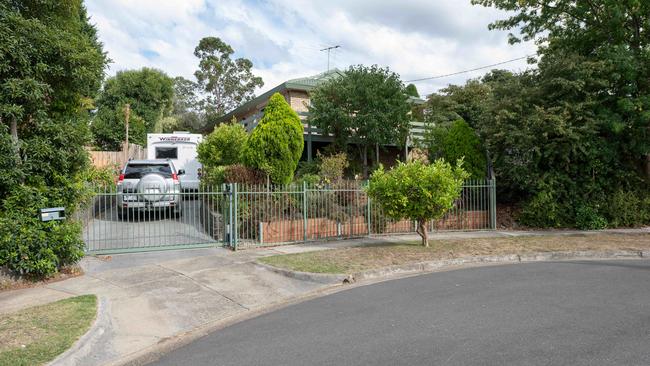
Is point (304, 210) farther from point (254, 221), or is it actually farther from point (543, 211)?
point (543, 211)

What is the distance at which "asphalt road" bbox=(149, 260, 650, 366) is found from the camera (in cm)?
437

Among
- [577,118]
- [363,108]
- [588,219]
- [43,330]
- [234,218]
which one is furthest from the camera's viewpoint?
[363,108]

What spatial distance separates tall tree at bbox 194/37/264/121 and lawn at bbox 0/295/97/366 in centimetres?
4067

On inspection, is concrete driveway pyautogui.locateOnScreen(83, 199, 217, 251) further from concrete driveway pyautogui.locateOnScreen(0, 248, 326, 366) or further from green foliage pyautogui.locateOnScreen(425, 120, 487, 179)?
green foliage pyautogui.locateOnScreen(425, 120, 487, 179)

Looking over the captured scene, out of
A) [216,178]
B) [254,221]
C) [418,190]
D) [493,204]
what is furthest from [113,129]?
[418,190]

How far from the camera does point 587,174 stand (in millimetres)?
14914

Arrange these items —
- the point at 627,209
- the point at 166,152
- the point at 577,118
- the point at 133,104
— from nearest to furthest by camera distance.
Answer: the point at 577,118
the point at 627,209
the point at 166,152
the point at 133,104

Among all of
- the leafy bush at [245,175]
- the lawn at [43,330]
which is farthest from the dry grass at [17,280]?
the leafy bush at [245,175]

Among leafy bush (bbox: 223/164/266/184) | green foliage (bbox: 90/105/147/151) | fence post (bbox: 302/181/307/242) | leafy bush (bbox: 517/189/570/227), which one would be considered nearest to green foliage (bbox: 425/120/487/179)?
leafy bush (bbox: 517/189/570/227)

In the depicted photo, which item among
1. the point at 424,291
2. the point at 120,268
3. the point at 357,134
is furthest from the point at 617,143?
the point at 120,268

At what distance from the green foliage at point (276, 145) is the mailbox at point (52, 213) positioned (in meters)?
5.31

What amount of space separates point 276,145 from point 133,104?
87.2ft

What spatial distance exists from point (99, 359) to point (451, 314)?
4185 mm

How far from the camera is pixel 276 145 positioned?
1215 centimetres
